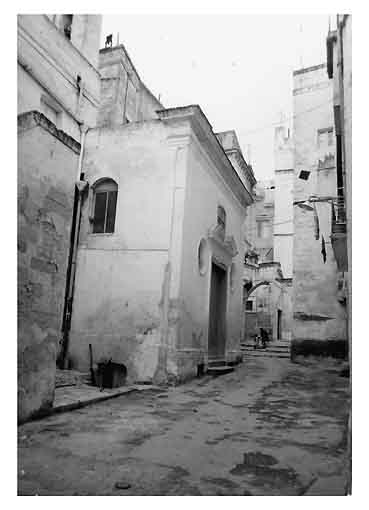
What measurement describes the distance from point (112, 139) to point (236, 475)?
7.77m

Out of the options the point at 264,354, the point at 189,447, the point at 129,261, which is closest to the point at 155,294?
the point at 129,261

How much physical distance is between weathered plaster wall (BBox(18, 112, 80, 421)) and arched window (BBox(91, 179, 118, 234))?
12.7 feet

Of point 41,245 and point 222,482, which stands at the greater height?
point 41,245

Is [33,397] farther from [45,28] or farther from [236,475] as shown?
[45,28]

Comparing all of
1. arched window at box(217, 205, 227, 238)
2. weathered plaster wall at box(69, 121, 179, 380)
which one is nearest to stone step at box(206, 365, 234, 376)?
weathered plaster wall at box(69, 121, 179, 380)

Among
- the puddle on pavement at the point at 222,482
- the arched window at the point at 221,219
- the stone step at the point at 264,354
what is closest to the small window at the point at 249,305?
the stone step at the point at 264,354

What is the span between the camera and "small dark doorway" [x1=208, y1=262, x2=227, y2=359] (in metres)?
11.3

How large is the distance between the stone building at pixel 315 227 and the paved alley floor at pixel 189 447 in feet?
21.4

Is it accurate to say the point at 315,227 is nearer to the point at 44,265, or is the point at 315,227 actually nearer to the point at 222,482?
the point at 44,265

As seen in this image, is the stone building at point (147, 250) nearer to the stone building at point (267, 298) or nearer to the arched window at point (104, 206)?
the arched window at point (104, 206)

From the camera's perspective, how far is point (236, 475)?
3.20 m

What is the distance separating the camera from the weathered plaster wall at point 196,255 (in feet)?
28.4

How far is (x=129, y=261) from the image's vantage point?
8.63m

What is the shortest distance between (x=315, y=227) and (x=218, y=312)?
15.4 ft
